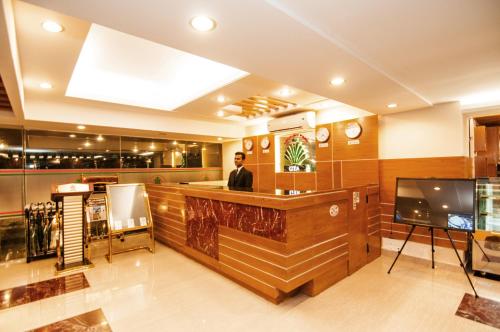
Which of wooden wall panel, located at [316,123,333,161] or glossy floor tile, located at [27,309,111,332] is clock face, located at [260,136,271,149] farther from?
glossy floor tile, located at [27,309,111,332]

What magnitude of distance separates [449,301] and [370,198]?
1.72 m

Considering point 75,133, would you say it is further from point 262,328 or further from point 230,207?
point 262,328

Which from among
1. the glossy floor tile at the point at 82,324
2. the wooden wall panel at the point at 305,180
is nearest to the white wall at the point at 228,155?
the wooden wall panel at the point at 305,180

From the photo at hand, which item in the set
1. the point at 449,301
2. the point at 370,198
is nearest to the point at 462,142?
the point at 370,198

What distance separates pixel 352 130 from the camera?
15.9ft

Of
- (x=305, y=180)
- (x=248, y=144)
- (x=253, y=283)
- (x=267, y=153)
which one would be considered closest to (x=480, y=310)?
(x=253, y=283)

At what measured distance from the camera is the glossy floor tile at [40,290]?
2.91 meters

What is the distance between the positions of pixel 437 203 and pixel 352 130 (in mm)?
1954

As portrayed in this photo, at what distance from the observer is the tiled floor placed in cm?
243

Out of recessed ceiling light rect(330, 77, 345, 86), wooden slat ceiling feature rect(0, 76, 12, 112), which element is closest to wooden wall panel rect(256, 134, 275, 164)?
recessed ceiling light rect(330, 77, 345, 86)

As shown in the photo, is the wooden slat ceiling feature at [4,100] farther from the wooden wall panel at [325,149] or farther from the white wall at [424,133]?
the white wall at [424,133]

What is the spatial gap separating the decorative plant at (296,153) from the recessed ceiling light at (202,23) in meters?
4.50

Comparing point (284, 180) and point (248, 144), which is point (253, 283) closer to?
point (284, 180)

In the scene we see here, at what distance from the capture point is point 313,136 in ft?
19.4
